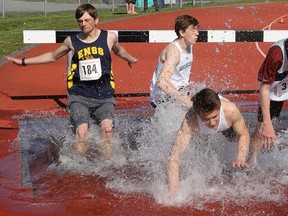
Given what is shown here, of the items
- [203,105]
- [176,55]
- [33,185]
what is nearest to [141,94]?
[176,55]

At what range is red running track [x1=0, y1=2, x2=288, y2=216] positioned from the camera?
6602mm

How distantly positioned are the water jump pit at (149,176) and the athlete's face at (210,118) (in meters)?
0.69

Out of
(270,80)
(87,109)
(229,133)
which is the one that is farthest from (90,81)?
(270,80)

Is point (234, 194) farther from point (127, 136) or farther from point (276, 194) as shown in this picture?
point (127, 136)

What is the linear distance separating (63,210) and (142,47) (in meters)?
13.7

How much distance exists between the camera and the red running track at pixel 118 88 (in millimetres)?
6602

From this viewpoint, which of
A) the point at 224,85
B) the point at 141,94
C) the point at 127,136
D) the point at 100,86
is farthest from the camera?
the point at 224,85

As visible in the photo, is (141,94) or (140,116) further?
(141,94)

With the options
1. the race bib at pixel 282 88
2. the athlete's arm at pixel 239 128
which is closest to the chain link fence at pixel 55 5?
the race bib at pixel 282 88

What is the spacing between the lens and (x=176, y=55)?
870 cm

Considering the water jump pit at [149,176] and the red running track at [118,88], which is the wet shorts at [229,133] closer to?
the water jump pit at [149,176]

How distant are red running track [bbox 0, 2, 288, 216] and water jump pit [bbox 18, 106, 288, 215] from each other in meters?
0.02

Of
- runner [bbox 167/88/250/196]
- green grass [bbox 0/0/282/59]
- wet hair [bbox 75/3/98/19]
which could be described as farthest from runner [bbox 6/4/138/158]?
green grass [bbox 0/0/282/59]

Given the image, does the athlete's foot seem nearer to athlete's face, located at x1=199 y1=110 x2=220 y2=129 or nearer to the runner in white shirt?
the runner in white shirt
